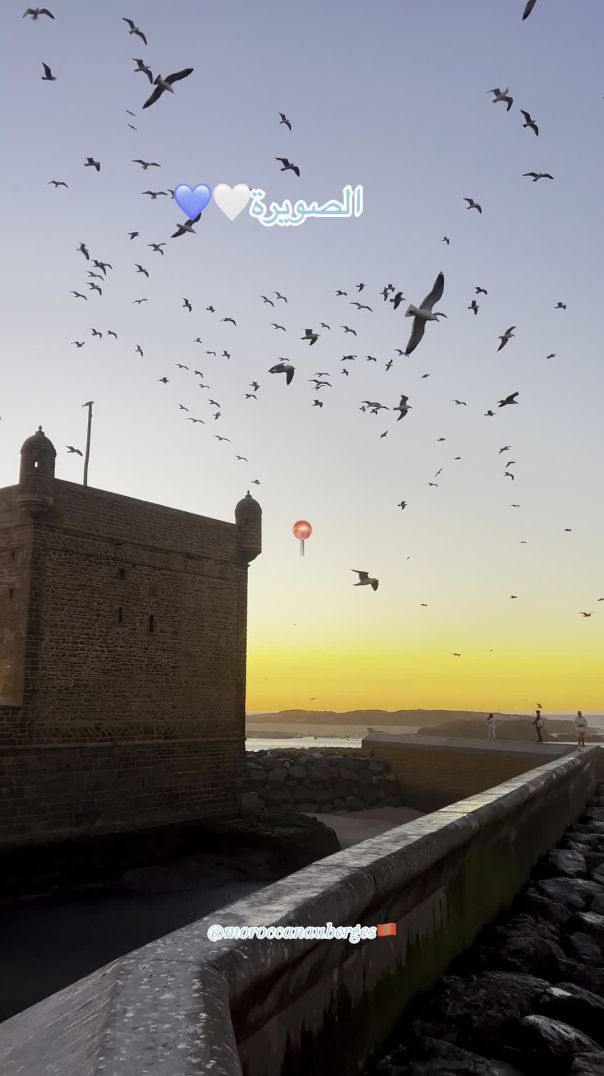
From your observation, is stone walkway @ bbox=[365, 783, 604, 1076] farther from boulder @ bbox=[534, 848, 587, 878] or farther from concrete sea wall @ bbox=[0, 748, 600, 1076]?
boulder @ bbox=[534, 848, 587, 878]

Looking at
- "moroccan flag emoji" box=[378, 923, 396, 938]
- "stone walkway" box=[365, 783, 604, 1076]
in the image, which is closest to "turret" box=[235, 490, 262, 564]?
A: "stone walkway" box=[365, 783, 604, 1076]

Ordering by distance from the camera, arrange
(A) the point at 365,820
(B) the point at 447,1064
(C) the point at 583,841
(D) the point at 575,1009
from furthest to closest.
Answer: (A) the point at 365,820 → (C) the point at 583,841 → (D) the point at 575,1009 → (B) the point at 447,1064

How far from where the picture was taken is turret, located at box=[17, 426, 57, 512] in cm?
1675

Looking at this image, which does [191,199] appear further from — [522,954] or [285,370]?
[522,954]

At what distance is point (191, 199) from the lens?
43.8ft

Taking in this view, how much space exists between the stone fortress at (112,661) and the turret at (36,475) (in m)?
0.02

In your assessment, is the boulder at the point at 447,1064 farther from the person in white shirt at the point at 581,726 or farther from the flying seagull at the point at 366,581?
the person in white shirt at the point at 581,726

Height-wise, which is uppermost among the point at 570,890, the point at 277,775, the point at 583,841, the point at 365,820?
the point at 570,890

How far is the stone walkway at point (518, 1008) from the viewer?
7.45ft

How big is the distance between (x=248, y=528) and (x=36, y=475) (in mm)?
6845

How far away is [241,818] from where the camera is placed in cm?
2073

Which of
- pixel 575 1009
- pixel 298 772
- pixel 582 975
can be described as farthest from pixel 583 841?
pixel 298 772

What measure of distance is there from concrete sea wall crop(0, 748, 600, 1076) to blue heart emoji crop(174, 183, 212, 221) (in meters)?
12.3

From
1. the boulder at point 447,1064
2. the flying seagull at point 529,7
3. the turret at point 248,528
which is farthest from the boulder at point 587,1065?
the turret at point 248,528
